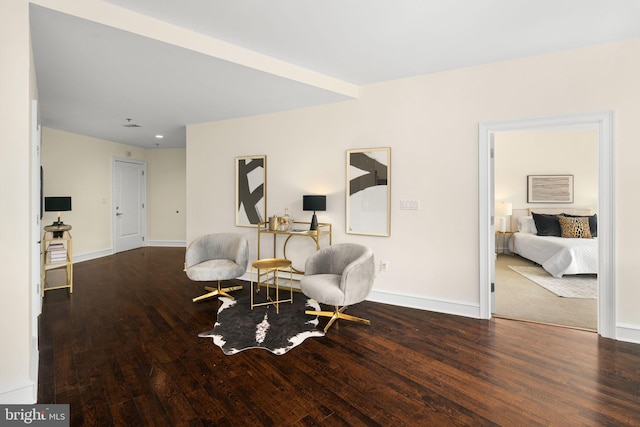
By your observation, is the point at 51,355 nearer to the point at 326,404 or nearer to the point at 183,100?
the point at 326,404

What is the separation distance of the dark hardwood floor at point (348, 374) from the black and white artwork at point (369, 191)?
3.57 feet

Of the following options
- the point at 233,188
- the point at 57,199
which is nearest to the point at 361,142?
the point at 233,188

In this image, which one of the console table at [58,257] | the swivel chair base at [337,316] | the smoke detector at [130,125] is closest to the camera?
the swivel chair base at [337,316]

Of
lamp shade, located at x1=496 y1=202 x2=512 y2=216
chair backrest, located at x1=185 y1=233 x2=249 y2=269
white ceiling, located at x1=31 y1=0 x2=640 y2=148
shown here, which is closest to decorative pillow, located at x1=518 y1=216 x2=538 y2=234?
lamp shade, located at x1=496 y1=202 x2=512 y2=216

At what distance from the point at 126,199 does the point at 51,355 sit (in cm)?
553

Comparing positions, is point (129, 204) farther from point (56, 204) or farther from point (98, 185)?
point (56, 204)

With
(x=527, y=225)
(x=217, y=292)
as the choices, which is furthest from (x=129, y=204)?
(x=527, y=225)

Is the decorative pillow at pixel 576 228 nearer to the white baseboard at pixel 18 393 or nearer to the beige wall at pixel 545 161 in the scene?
the beige wall at pixel 545 161

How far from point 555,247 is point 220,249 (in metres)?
5.30

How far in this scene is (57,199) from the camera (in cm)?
483

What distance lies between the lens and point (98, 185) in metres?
6.66

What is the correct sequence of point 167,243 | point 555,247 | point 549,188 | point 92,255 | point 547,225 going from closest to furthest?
1. point 555,247
2. point 547,225
3. point 92,255
4. point 549,188
5. point 167,243

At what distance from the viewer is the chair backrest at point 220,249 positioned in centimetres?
417

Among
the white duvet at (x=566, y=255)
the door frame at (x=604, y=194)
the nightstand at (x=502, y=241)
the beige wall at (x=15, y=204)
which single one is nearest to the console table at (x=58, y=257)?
the beige wall at (x=15, y=204)
